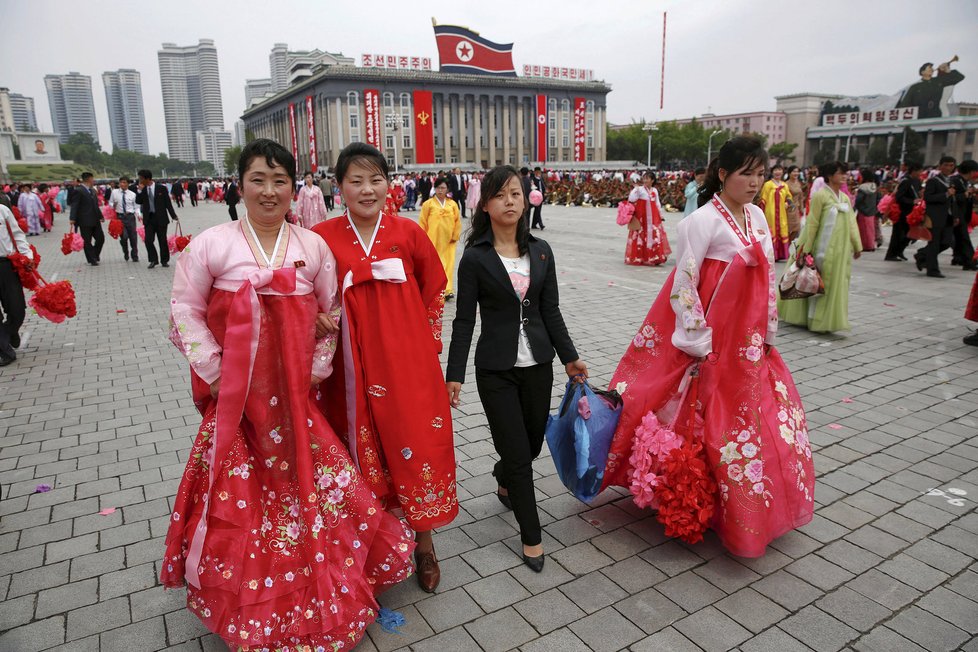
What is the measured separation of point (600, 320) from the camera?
757cm

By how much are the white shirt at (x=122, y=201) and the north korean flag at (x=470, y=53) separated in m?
65.3

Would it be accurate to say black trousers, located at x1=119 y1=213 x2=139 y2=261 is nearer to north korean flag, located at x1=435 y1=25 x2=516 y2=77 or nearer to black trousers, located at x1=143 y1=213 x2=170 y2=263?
black trousers, located at x1=143 y1=213 x2=170 y2=263

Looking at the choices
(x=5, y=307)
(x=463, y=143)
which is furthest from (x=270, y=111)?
(x=5, y=307)

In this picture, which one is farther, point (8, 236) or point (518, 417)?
point (8, 236)

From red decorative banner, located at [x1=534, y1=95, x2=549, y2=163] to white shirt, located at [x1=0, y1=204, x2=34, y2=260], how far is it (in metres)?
76.3

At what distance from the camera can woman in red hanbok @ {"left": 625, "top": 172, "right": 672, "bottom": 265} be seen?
11203 mm

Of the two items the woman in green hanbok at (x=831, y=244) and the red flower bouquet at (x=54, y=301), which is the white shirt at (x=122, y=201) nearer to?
the red flower bouquet at (x=54, y=301)

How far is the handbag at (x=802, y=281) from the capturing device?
6.49 m

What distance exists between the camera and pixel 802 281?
6.51m

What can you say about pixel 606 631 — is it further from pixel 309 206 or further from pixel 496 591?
pixel 309 206

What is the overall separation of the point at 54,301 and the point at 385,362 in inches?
227

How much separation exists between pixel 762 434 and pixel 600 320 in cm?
475

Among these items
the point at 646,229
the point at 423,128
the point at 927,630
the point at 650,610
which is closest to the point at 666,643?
the point at 650,610

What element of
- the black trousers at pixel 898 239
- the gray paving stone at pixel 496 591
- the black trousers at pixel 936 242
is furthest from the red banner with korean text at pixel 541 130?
the gray paving stone at pixel 496 591
